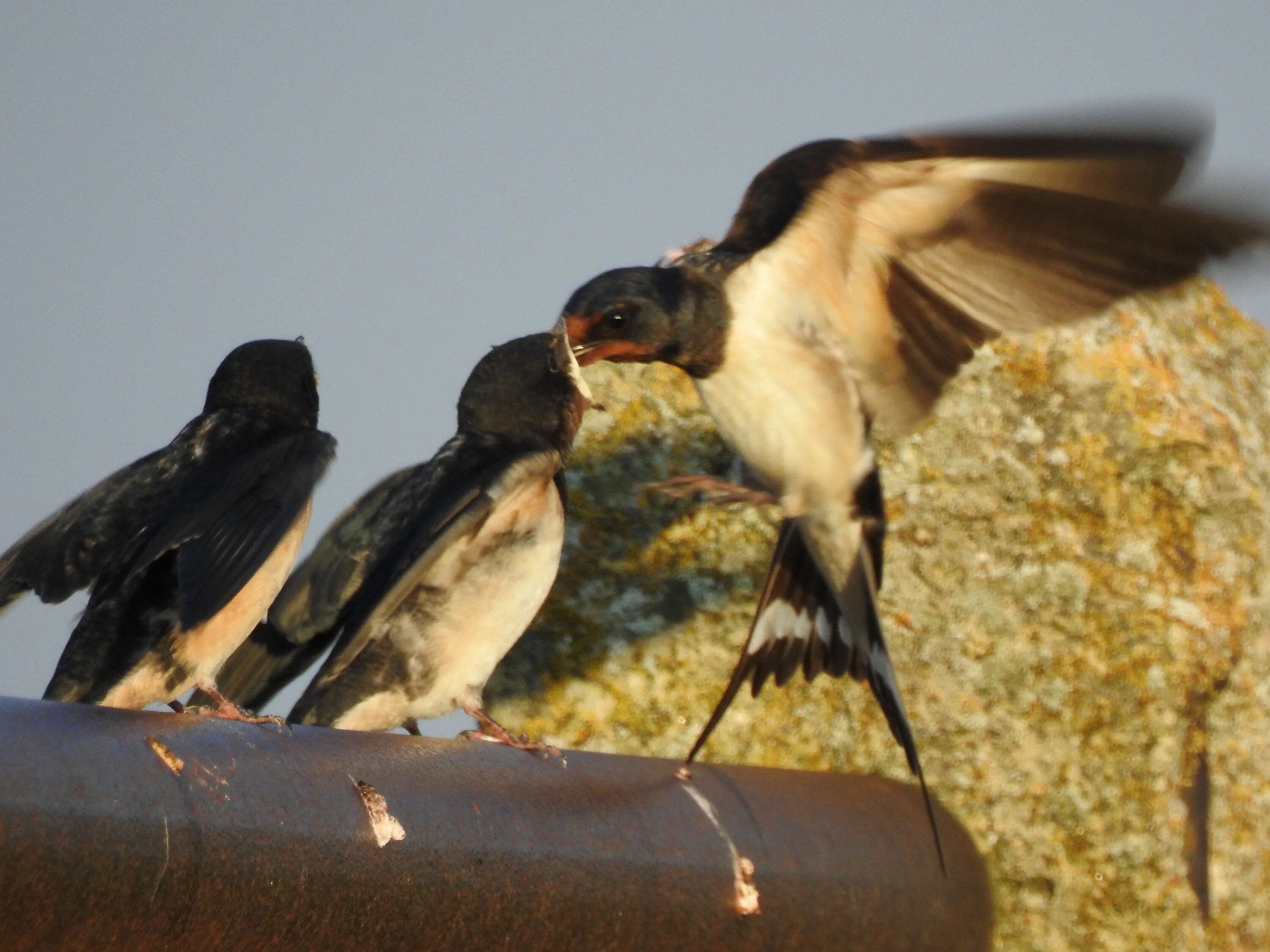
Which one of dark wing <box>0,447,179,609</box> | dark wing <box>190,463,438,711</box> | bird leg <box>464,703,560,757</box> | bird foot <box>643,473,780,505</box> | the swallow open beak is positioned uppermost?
dark wing <box>0,447,179,609</box>

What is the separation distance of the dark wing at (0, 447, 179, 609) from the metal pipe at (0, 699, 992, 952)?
0.70m

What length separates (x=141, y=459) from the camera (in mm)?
2990


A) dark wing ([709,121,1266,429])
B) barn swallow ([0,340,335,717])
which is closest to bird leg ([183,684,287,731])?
barn swallow ([0,340,335,717])

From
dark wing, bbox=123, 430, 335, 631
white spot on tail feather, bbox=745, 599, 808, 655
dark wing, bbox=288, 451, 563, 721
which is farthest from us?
white spot on tail feather, bbox=745, 599, 808, 655

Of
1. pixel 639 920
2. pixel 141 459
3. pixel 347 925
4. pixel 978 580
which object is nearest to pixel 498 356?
pixel 141 459

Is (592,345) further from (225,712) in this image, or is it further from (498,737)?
(225,712)

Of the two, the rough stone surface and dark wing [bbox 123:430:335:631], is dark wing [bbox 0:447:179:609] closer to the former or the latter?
dark wing [bbox 123:430:335:631]

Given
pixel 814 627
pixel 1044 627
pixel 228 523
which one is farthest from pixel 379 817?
pixel 1044 627

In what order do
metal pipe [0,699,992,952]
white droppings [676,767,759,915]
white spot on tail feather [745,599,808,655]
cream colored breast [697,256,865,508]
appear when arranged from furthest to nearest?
white spot on tail feather [745,599,808,655]
cream colored breast [697,256,865,508]
white droppings [676,767,759,915]
metal pipe [0,699,992,952]

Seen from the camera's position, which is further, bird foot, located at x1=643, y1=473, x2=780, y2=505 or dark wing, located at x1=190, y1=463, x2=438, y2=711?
→ bird foot, located at x1=643, y1=473, x2=780, y2=505

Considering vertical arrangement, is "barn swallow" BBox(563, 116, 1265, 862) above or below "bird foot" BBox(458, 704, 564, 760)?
above

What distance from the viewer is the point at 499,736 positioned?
2867 millimetres

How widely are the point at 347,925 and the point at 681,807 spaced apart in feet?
2.41

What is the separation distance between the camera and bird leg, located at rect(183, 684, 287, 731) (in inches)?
84.4
